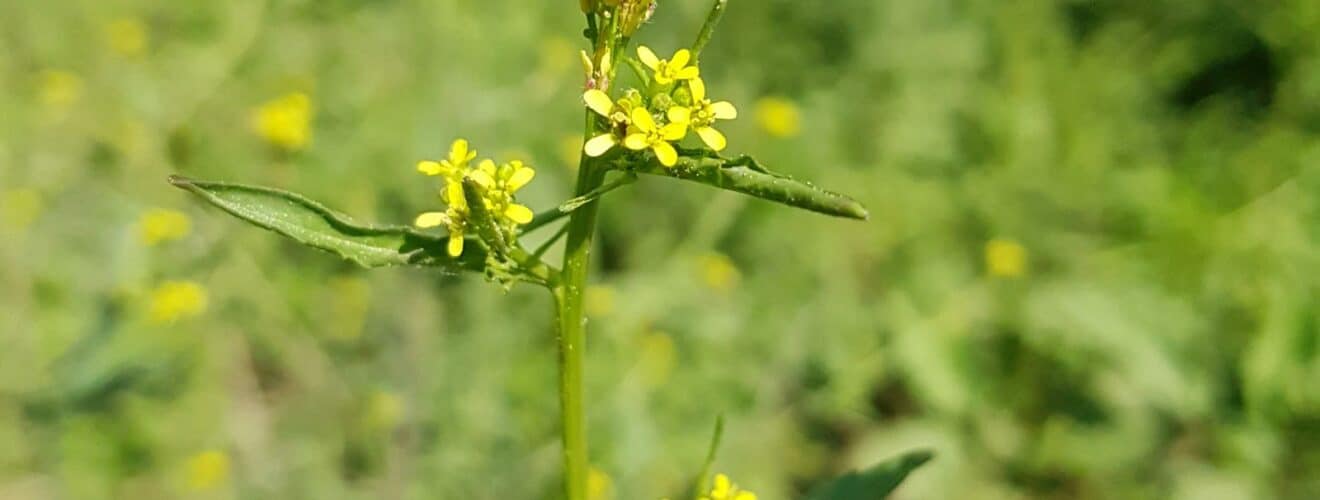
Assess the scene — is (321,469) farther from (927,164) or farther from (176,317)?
(927,164)

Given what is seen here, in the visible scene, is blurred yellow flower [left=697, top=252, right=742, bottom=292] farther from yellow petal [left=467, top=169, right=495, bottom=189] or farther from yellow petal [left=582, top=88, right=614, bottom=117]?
yellow petal [left=582, top=88, right=614, bottom=117]

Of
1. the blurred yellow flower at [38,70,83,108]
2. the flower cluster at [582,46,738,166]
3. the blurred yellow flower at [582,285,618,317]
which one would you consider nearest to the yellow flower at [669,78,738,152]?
the flower cluster at [582,46,738,166]

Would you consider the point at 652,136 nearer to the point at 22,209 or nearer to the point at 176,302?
the point at 176,302

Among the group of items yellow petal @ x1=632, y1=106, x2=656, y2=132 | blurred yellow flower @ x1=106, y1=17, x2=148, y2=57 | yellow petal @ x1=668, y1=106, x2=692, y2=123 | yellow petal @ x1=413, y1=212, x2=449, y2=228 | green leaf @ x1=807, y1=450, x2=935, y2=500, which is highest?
blurred yellow flower @ x1=106, y1=17, x2=148, y2=57

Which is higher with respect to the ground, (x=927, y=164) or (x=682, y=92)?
(x=927, y=164)

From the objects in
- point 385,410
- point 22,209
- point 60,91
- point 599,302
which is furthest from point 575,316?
point 60,91

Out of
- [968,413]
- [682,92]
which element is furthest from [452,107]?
[682,92]
